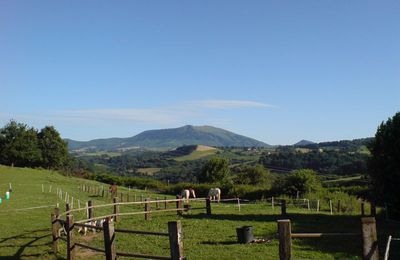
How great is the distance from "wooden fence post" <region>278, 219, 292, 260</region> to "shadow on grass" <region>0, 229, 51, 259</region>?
32.4ft

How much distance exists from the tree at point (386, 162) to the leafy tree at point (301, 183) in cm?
2289

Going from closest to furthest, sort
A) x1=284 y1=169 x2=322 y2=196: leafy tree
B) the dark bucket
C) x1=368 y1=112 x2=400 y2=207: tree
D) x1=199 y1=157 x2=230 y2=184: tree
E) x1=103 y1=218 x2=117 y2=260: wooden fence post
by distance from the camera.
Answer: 1. x1=103 y1=218 x2=117 y2=260: wooden fence post
2. the dark bucket
3. x1=368 y1=112 x2=400 y2=207: tree
4. x1=284 y1=169 x2=322 y2=196: leafy tree
5. x1=199 y1=157 x2=230 y2=184: tree

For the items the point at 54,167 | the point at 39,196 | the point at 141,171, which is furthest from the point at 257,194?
the point at 141,171

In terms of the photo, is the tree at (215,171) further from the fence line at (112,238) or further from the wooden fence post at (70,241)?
the wooden fence post at (70,241)

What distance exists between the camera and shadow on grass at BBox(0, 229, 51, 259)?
1584cm

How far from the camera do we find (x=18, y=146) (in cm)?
9425

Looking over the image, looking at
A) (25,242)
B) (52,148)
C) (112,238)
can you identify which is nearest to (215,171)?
(52,148)

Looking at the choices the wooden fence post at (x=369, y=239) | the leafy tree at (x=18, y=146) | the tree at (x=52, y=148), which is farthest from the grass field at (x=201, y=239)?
the tree at (x=52, y=148)

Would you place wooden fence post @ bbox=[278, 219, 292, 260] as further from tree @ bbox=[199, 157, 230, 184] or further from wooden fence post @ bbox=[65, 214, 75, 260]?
tree @ bbox=[199, 157, 230, 184]

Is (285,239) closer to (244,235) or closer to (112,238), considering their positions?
(112,238)

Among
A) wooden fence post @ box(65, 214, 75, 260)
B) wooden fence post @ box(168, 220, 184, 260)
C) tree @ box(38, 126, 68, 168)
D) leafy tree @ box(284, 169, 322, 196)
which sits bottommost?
leafy tree @ box(284, 169, 322, 196)

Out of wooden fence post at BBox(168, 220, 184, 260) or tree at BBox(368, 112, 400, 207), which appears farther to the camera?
tree at BBox(368, 112, 400, 207)

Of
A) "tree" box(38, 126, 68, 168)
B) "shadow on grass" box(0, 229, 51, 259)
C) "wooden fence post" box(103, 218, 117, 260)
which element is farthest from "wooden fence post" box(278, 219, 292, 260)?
"tree" box(38, 126, 68, 168)

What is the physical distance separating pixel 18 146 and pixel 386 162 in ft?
271
